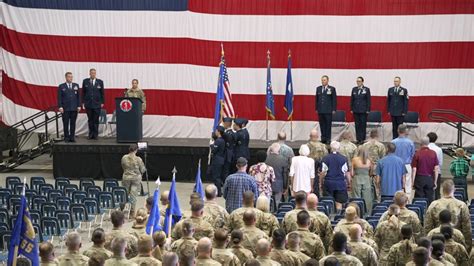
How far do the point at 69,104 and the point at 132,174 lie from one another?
6125 millimetres

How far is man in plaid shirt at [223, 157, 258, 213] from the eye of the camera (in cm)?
1939

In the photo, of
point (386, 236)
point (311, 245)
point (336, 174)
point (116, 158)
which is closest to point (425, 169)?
point (336, 174)

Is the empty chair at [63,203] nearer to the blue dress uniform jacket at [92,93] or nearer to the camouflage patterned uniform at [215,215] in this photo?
the camouflage patterned uniform at [215,215]

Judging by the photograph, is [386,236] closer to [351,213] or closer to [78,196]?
[351,213]

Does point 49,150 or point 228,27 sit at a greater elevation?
point 228,27

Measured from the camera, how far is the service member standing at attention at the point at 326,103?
93.6 ft

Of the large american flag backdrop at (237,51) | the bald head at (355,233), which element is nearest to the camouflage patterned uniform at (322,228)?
the bald head at (355,233)

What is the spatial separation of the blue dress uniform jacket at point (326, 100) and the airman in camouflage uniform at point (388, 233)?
12462 mm

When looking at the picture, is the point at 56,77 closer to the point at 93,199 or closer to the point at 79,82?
the point at 79,82

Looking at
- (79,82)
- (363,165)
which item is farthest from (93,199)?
(79,82)

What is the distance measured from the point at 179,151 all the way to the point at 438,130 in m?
6.59

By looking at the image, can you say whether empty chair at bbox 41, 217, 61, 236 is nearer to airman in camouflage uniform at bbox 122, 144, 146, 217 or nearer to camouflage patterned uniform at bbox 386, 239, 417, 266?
airman in camouflage uniform at bbox 122, 144, 146, 217

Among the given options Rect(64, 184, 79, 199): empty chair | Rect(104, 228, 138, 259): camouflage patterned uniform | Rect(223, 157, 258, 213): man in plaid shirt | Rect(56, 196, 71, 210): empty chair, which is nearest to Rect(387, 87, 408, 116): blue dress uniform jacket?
Rect(64, 184, 79, 199): empty chair

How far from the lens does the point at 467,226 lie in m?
17.0
